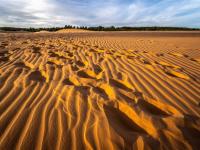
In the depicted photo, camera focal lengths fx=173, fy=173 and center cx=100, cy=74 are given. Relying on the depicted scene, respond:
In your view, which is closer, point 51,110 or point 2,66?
point 51,110

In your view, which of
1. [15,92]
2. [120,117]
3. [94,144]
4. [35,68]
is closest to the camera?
[94,144]

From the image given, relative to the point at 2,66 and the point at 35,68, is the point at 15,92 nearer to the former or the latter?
the point at 35,68

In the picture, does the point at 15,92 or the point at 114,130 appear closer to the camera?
the point at 114,130

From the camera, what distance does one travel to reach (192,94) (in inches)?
115

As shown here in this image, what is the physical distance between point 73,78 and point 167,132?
2033 mm

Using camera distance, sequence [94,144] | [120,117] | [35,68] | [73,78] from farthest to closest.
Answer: [35,68] < [73,78] < [120,117] < [94,144]

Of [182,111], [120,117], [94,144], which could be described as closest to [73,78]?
[120,117]

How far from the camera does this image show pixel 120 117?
229 cm

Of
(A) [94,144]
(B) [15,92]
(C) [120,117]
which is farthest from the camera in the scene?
(B) [15,92]

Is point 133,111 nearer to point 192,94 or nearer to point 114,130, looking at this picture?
point 114,130

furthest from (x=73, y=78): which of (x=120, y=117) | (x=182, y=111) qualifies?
(x=182, y=111)

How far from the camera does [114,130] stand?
204 centimetres

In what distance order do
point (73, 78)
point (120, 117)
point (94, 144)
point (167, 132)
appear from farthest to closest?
point (73, 78), point (120, 117), point (167, 132), point (94, 144)

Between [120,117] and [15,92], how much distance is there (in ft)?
5.86
